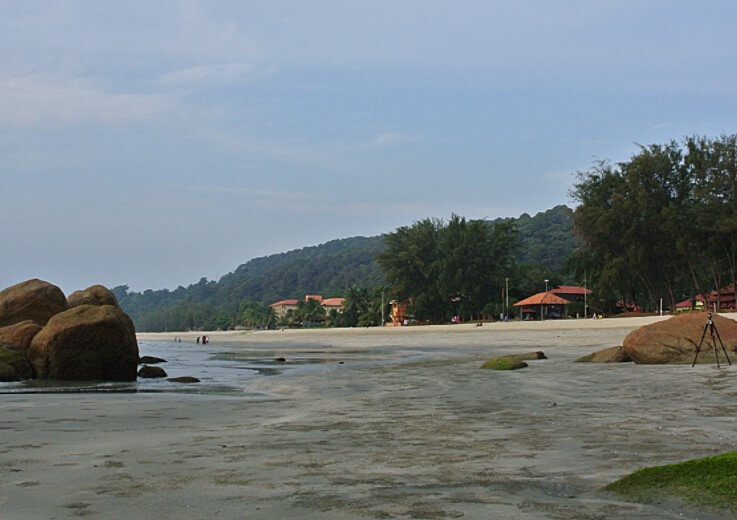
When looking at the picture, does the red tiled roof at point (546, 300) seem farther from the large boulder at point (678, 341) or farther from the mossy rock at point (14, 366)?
the mossy rock at point (14, 366)

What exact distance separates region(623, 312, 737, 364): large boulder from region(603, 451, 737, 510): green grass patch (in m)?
15.2

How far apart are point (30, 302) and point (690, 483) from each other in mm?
24693

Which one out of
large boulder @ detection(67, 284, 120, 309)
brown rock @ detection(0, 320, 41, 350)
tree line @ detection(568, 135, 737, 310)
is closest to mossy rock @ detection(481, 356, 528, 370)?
brown rock @ detection(0, 320, 41, 350)

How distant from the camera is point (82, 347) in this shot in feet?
67.7

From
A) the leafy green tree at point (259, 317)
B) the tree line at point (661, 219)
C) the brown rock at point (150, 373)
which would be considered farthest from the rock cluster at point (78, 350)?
→ the leafy green tree at point (259, 317)

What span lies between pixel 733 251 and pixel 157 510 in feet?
200

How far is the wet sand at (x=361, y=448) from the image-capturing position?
5609mm

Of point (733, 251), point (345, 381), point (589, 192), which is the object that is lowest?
point (345, 381)

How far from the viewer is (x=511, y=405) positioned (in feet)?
40.8

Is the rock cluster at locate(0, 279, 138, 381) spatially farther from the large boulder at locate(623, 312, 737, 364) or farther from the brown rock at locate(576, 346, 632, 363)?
the large boulder at locate(623, 312, 737, 364)

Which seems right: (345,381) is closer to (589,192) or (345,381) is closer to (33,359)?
(33,359)

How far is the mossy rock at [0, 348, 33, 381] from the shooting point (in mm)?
20148

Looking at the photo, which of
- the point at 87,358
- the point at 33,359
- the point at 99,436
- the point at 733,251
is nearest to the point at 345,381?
the point at 87,358

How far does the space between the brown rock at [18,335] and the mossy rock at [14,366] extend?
751mm
